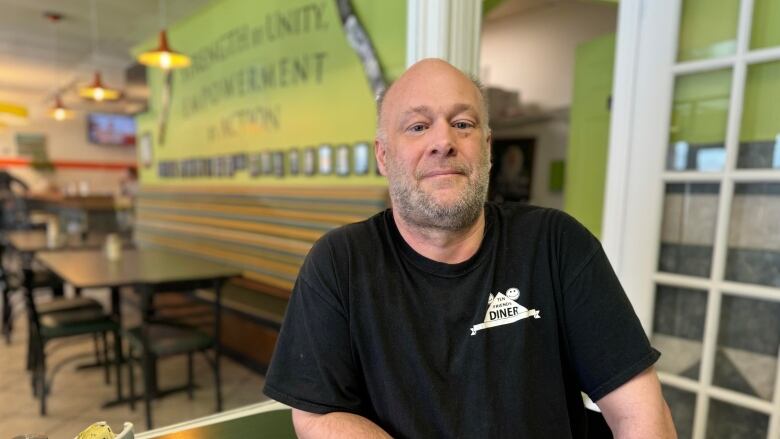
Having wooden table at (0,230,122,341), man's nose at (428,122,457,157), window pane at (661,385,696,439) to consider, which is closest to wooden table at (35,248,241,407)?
wooden table at (0,230,122,341)

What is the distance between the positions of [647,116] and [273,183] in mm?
2819

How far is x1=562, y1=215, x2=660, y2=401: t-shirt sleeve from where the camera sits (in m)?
1.05

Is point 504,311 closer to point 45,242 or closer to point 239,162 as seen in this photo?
point 239,162

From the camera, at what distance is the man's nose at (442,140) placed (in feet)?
3.60

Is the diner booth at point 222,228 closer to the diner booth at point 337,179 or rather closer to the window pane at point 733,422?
the diner booth at point 337,179

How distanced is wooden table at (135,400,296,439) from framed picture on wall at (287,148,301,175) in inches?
92.8

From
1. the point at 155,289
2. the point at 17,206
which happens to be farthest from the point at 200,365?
the point at 17,206

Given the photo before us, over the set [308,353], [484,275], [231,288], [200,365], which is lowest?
[200,365]

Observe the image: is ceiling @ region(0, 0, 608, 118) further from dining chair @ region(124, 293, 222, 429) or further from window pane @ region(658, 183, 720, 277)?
dining chair @ region(124, 293, 222, 429)

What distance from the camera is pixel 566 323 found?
1107 mm

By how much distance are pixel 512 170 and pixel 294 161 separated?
7.24 feet

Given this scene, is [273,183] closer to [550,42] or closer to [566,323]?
[550,42]

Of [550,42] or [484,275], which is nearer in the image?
[484,275]

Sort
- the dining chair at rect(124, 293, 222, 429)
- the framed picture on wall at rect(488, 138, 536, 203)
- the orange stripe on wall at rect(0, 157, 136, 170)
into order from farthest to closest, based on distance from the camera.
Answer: the orange stripe on wall at rect(0, 157, 136, 170), the framed picture on wall at rect(488, 138, 536, 203), the dining chair at rect(124, 293, 222, 429)
